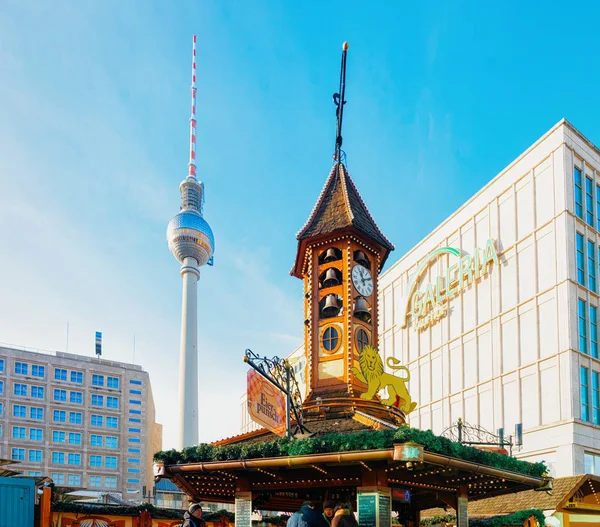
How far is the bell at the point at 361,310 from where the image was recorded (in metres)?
22.9

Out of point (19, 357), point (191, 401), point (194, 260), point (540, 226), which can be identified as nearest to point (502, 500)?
point (540, 226)

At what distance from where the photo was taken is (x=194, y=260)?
126 metres

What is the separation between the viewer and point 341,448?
1622cm

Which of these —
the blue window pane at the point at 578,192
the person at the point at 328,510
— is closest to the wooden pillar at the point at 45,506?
the person at the point at 328,510

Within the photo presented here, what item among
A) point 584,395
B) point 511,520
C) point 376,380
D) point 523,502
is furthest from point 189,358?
point 376,380

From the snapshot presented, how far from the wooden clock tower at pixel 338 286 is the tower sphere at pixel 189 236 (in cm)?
9996

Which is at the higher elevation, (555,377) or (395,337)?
(395,337)

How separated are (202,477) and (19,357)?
83602 millimetres

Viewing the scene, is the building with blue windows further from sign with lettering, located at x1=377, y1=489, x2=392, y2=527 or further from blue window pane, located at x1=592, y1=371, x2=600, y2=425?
sign with lettering, located at x1=377, y1=489, x2=392, y2=527

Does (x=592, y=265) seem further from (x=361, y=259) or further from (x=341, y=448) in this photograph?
(x=341, y=448)

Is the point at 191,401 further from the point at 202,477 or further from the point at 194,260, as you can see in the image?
the point at 202,477

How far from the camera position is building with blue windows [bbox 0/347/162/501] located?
309ft

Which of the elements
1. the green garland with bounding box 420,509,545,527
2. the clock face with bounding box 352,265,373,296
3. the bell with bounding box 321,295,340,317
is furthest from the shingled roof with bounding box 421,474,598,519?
the bell with bounding box 321,295,340,317

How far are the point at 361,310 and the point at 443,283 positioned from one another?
111ft
